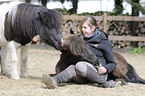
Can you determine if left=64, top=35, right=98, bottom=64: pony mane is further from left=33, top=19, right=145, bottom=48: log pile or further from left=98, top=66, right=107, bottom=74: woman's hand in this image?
left=33, top=19, right=145, bottom=48: log pile

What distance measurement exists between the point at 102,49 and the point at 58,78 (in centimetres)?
70

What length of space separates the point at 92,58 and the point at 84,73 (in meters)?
0.22

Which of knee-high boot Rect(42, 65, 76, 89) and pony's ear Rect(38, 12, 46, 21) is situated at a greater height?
pony's ear Rect(38, 12, 46, 21)

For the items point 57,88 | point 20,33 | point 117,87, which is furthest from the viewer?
point 20,33

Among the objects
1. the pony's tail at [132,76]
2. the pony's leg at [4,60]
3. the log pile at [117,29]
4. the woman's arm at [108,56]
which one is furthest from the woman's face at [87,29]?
the log pile at [117,29]

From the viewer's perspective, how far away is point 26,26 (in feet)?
12.0

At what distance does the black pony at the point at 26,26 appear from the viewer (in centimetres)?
358

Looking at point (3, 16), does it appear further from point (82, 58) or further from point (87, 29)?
→ point (82, 58)

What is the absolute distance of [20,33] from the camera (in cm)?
369

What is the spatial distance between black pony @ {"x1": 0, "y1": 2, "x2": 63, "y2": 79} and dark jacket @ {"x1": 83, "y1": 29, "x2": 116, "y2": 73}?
0.52 metres


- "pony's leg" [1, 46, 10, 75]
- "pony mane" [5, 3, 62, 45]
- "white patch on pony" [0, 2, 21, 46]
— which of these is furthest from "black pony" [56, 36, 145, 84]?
"pony's leg" [1, 46, 10, 75]

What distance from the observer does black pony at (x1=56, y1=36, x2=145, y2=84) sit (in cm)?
297

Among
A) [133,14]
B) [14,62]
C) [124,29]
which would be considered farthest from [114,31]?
[14,62]

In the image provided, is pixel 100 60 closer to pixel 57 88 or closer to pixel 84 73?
pixel 84 73
